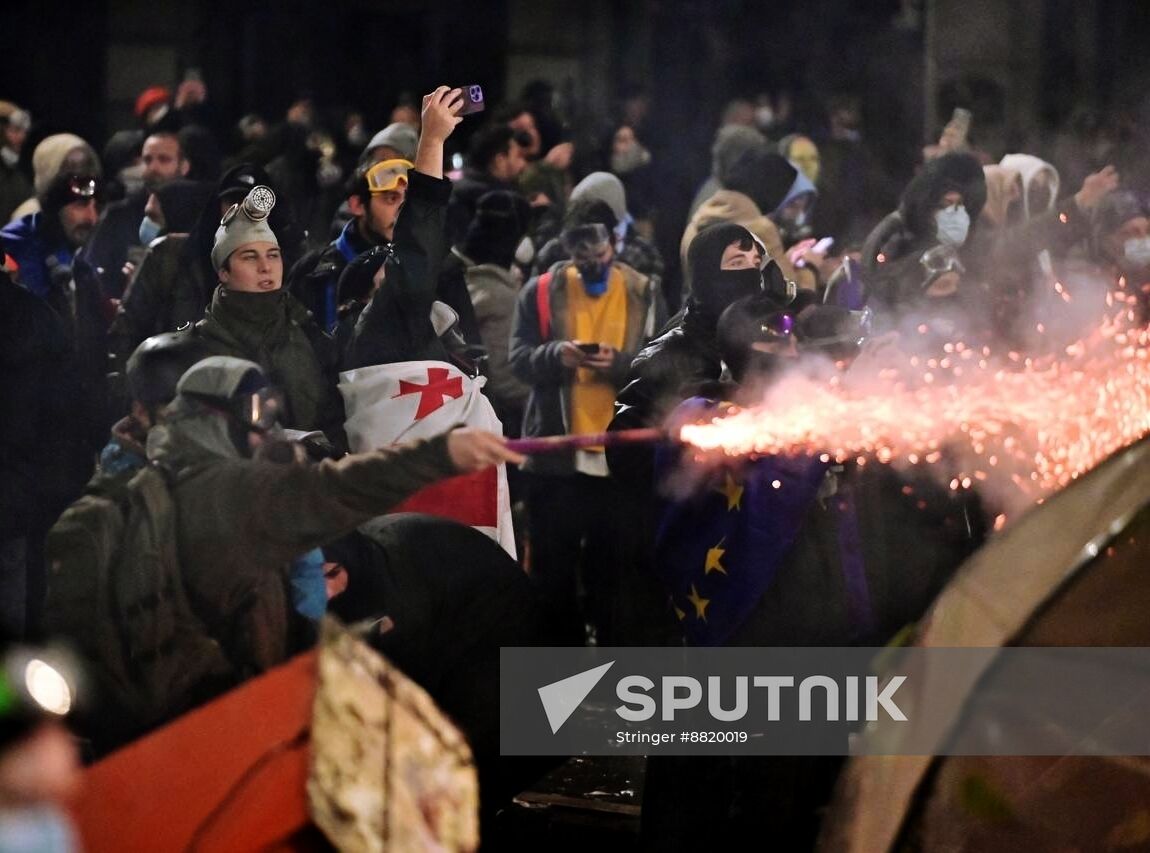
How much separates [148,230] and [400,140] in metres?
1.75

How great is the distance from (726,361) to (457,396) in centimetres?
79

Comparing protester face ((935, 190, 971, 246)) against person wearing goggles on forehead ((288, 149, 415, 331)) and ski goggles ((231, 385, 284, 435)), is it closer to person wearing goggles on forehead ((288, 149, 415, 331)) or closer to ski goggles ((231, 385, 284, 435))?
person wearing goggles on forehead ((288, 149, 415, 331))

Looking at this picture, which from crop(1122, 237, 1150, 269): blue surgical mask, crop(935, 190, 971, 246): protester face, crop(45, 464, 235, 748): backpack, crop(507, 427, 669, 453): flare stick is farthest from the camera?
crop(935, 190, 971, 246): protester face

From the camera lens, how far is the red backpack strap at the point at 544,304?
7.23m

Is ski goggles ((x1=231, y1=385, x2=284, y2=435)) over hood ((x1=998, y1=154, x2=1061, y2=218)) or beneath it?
beneath

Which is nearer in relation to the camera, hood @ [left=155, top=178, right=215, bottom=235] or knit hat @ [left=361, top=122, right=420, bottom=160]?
knit hat @ [left=361, top=122, right=420, bottom=160]

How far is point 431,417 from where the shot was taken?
5406mm

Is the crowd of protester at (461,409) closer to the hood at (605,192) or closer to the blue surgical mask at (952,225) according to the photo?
the blue surgical mask at (952,225)

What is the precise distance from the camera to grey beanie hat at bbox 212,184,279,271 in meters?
5.29

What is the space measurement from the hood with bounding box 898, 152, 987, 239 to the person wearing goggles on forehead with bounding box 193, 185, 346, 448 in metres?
2.99

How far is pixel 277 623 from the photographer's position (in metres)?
4.84

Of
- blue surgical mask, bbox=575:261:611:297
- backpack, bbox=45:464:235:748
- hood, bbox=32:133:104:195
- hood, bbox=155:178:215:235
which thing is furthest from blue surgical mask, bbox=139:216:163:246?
backpack, bbox=45:464:235:748

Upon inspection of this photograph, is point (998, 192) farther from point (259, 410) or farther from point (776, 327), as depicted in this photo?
point (259, 410)

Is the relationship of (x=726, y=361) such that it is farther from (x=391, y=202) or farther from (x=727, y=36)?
(x=727, y=36)
